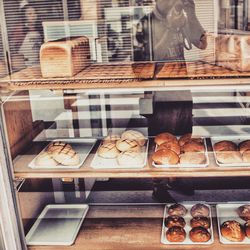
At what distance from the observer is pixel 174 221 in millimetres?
1878

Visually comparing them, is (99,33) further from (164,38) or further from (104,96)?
(104,96)

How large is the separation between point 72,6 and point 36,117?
64 cm

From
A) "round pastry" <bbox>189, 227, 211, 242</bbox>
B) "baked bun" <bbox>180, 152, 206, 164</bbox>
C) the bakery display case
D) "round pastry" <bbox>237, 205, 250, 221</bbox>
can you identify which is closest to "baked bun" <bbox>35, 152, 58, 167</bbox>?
the bakery display case

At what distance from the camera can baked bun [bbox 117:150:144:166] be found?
168 cm

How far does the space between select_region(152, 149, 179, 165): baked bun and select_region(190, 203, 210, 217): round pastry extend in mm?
430

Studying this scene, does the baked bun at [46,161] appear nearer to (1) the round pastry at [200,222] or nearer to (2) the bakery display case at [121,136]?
(2) the bakery display case at [121,136]

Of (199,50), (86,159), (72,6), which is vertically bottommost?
(86,159)

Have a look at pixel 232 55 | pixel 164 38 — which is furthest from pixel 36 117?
pixel 232 55

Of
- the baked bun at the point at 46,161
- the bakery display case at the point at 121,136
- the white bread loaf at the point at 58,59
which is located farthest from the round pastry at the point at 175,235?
the white bread loaf at the point at 58,59

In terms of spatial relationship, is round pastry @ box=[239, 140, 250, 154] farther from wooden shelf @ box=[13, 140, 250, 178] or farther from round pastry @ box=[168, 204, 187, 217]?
round pastry @ box=[168, 204, 187, 217]

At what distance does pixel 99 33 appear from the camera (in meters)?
2.05

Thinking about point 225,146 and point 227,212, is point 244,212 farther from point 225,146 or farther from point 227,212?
point 225,146

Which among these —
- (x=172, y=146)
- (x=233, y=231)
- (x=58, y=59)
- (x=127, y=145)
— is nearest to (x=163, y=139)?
(x=172, y=146)

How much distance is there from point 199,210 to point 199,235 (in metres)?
0.23
